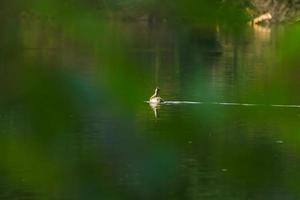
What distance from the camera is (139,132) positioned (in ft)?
47.7

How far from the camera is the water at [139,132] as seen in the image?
2510 mm

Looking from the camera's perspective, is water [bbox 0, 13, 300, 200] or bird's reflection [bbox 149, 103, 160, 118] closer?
water [bbox 0, 13, 300, 200]

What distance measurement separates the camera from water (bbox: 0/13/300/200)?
8.23ft

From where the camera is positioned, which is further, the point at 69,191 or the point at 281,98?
the point at 69,191

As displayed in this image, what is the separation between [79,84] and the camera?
61.7 inches

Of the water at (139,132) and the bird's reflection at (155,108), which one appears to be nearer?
the water at (139,132)

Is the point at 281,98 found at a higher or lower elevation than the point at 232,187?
higher

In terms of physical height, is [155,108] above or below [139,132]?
above

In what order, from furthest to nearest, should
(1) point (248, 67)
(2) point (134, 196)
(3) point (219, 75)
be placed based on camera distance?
(1) point (248, 67)
(3) point (219, 75)
(2) point (134, 196)

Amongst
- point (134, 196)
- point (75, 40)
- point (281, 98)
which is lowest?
point (134, 196)

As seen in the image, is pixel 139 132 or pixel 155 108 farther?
pixel 155 108

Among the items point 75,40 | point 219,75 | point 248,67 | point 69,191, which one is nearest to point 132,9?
point 75,40

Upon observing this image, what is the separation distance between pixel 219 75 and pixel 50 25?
2123 cm

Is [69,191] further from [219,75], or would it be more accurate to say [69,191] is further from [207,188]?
[219,75]
